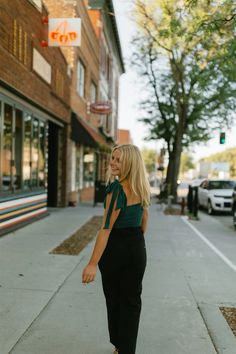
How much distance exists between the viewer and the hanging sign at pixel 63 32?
1133 centimetres

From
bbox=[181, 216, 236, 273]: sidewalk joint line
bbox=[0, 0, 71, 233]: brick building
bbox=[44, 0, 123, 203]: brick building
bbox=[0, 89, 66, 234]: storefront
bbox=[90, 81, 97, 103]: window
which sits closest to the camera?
bbox=[181, 216, 236, 273]: sidewalk joint line

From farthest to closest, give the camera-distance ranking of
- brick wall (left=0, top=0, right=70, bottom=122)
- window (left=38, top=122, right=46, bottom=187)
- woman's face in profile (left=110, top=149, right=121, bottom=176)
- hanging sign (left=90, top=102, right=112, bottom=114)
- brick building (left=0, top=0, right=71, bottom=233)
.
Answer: hanging sign (left=90, top=102, right=112, bottom=114)
window (left=38, top=122, right=46, bottom=187)
brick building (left=0, top=0, right=71, bottom=233)
brick wall (left=0, top=0, right=70, bottom=122)
woman's face in profile (left=110, top=149, right=121, bottom=176)

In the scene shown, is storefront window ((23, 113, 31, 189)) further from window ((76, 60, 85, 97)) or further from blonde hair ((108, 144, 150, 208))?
blonde hair ((108, 144, 150, 208))

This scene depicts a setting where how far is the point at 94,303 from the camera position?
4770mm

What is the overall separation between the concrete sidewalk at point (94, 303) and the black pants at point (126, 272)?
0.50 m

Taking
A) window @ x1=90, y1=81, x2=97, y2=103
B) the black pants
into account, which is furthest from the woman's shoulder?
window @ x1=90, y1=81, x2=97, y2=103

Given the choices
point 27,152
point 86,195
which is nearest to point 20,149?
point 27,152

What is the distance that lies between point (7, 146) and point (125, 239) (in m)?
6.72

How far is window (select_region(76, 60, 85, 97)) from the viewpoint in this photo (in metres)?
17.9

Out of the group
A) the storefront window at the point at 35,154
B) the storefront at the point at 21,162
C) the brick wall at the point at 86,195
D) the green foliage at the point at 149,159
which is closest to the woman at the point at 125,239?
the storefront at the point at 21,162

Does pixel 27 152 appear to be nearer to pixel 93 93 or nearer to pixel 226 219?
pixel 226 219

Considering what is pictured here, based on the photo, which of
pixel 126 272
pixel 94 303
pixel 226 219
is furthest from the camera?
pixel 226 219

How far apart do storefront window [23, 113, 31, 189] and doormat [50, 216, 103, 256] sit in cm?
196

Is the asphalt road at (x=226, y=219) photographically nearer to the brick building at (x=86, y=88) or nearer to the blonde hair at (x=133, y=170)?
the brick building at (x=86, y=88)
